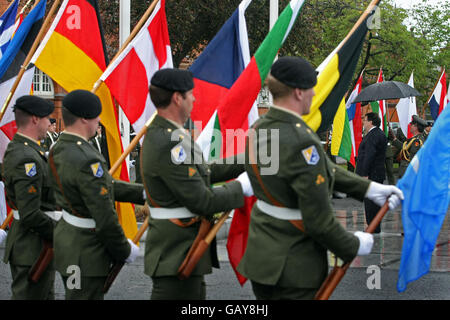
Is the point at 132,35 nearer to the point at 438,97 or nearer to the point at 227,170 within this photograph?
the point at 227,170

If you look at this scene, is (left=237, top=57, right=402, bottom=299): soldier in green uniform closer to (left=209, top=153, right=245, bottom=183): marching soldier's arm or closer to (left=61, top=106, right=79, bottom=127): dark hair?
(left=209, top=153, right=245, bottom=183): marching soldier's arm

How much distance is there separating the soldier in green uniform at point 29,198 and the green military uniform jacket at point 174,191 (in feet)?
3.76

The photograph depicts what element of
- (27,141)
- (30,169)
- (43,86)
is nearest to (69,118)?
(30,169)

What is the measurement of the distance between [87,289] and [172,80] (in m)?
1.40

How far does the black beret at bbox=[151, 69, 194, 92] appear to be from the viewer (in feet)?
13.0

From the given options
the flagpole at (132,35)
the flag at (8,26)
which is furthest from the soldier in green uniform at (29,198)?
the flag at (8,26)

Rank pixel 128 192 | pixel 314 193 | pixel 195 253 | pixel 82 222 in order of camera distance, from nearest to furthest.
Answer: pixel 314 193
pixel 195 253
pixel 82 222
pixel 128 192

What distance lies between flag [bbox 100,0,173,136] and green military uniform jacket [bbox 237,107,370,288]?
307 cm

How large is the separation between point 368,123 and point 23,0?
1493 centimetres

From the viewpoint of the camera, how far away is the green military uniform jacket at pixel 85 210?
13.4 ft

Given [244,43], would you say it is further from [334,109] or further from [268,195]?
[268,195]

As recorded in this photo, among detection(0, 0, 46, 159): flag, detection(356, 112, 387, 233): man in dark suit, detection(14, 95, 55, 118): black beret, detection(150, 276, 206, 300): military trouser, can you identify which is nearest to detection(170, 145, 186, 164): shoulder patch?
detection(150, 276, 206, 300): military trouser

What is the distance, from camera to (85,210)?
421 centimetres
